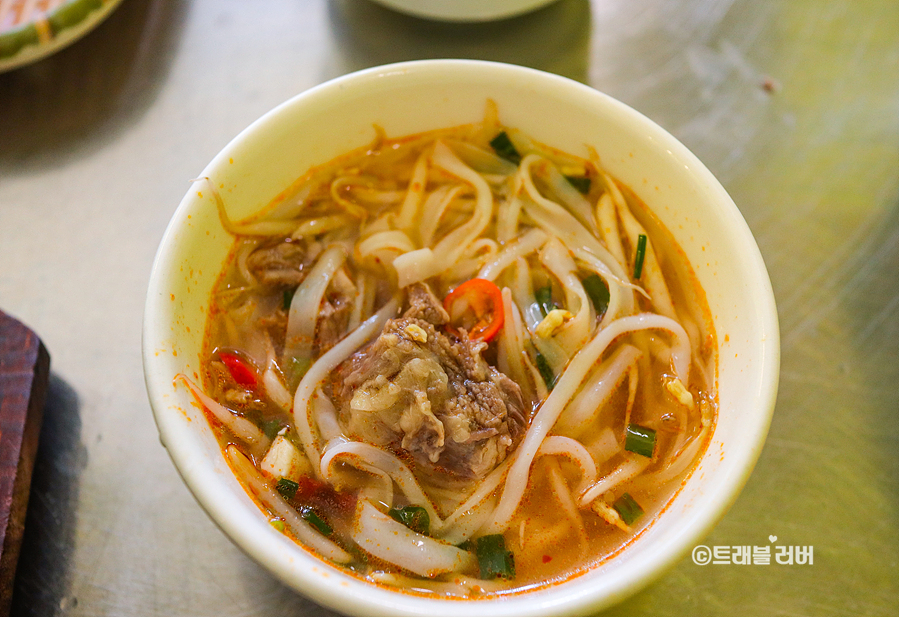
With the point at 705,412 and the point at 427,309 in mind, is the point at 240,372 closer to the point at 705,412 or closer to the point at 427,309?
the point at 427,309

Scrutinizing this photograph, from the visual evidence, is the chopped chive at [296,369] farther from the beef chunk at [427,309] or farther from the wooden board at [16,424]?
the wooden board at [16,424]

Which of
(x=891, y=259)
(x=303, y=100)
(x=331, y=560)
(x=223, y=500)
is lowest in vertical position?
Answer: (x=891, y=259)

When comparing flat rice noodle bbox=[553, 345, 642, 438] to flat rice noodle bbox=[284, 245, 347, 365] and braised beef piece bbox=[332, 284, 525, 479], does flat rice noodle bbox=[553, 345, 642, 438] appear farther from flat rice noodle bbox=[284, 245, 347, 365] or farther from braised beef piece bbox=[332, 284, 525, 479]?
flat rice noodle bbox=[284, 245, 347, 365]

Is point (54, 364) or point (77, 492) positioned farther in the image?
point (54, 364)

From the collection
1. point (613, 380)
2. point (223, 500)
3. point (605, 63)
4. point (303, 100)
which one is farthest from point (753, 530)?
point (605, 63)

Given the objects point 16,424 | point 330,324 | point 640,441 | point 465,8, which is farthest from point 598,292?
point 16,424

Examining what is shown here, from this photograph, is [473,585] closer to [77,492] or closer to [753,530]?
[753,530]

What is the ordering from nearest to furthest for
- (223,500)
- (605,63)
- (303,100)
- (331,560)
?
(223,500)
(331,560)
(303,100)
(605,63)
